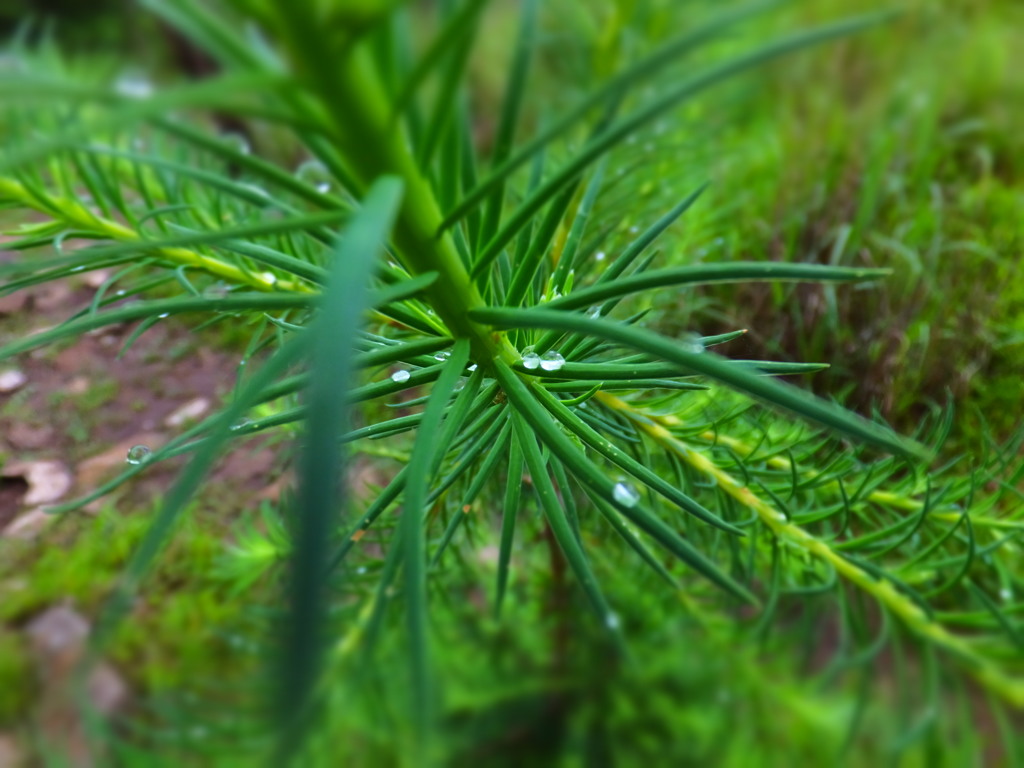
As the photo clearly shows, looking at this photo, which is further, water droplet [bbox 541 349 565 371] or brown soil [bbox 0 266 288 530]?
brown soil [bbox 0 266 288 530]

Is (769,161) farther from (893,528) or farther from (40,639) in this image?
(40,639)

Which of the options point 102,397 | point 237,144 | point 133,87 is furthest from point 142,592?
point 133,87

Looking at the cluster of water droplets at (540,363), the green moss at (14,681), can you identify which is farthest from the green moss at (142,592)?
the cluster of water droplets at (540,363)

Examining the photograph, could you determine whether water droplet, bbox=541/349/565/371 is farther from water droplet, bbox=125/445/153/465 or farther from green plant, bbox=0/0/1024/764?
water droplet, bbox=125/445/153/465

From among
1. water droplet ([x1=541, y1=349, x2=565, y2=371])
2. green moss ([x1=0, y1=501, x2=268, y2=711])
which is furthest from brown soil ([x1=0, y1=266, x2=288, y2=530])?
water droplet ([x1=541, y1=349, x2=565, y2=371])

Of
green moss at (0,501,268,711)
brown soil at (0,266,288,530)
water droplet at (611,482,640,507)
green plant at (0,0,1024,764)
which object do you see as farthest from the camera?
brown soil at (0,266,288,530)

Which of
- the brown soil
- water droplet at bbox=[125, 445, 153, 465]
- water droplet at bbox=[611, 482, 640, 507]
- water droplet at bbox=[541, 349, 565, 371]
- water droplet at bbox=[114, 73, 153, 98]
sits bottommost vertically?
water droplet at bbox=[611, 482, 640, 507]

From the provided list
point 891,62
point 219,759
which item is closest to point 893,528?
point 219,759

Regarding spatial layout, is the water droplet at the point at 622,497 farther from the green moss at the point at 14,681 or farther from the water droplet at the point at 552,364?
the green moss at the point at 14,681
